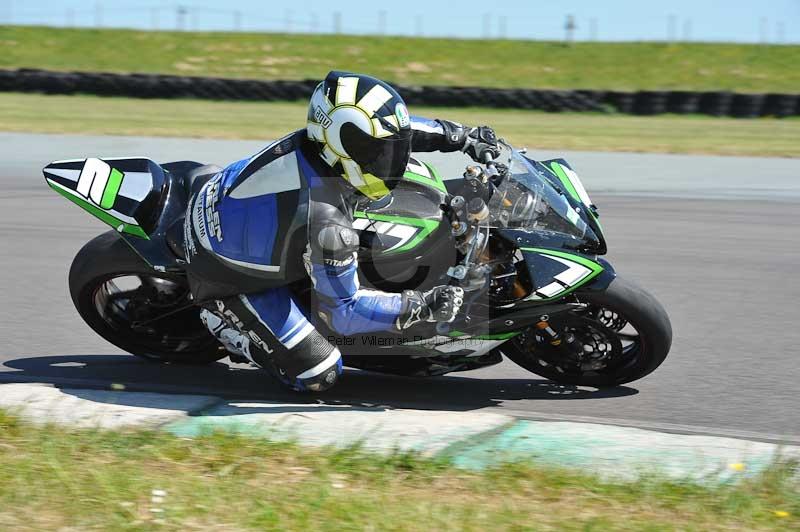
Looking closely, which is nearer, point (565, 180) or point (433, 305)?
point (433, 305)

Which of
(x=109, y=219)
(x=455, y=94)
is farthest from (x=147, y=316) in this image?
(x=455, y=94)

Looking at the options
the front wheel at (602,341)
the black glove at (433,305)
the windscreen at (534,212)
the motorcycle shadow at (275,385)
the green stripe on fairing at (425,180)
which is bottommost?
the motorcycle shadow at (275,385)

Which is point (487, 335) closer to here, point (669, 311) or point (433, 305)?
point (433, 305)

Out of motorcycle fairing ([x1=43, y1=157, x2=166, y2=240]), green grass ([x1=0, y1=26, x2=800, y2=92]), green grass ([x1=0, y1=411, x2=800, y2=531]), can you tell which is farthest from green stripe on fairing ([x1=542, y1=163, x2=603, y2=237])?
green grass ([x1=0, y1=26, x2=800, y2=92])

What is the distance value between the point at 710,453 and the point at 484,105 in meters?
18.5

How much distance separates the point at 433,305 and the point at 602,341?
0.88 metres

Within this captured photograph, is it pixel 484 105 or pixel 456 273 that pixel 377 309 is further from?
pixel 484 105

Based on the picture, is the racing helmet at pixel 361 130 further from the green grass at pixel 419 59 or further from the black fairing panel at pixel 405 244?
the green grass at pixel 419 59

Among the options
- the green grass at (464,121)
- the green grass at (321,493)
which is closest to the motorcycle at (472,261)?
the green grass at (321,493)

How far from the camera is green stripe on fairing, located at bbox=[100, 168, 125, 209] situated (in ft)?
16.9

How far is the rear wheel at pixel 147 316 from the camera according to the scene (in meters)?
5.49

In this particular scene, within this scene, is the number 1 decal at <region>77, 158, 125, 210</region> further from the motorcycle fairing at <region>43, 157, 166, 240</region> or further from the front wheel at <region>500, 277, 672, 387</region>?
the front wheel at <region>500, 277, 672, 387</region>

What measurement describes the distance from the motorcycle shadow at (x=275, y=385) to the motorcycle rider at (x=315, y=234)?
0.28m

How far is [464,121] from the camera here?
2030cm
